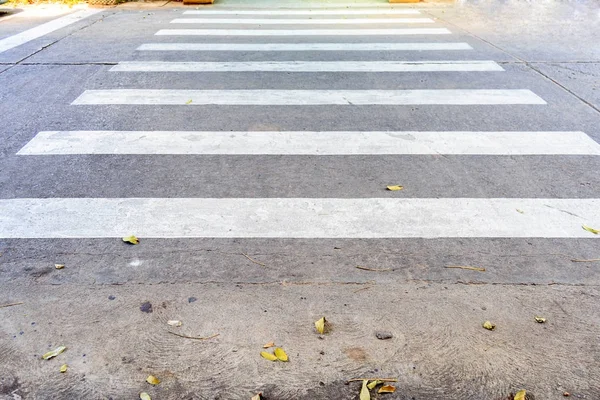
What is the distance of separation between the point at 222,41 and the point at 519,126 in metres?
5.83

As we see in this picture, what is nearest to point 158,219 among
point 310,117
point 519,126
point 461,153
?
point 310,117

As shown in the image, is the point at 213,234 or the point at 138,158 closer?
the point at 213,234

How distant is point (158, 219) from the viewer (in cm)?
405

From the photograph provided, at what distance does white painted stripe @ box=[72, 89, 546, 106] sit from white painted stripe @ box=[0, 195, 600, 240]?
2.52 meters

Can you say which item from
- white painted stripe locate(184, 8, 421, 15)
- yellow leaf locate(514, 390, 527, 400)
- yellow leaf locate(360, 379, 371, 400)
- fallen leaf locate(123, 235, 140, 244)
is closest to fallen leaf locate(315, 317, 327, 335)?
yellow leaf locate(360, 379, 371, 400)

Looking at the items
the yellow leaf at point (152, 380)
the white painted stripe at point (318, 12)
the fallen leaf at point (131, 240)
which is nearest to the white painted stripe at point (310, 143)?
the fallen leaf at point (131, 240)

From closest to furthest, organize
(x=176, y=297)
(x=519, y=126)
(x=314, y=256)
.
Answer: (x=176, y=297) < (x=314, y=256) < (x=519, y=126)

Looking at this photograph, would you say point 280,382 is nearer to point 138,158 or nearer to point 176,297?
point 176,297

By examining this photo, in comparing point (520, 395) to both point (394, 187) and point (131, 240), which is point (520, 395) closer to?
point (394, 187)

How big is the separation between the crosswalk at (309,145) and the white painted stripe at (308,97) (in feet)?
0.05


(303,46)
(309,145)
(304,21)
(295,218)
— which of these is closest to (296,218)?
(295,218)

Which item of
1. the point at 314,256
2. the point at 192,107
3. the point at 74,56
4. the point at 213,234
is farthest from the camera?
the point at 74,56

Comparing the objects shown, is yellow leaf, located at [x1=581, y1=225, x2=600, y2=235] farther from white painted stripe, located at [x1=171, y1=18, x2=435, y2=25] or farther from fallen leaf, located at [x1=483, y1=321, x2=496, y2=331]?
white painted stripe, located at [x1=171, y1=18, x2=435, y2=25]

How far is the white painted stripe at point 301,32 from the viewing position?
1003 cm
